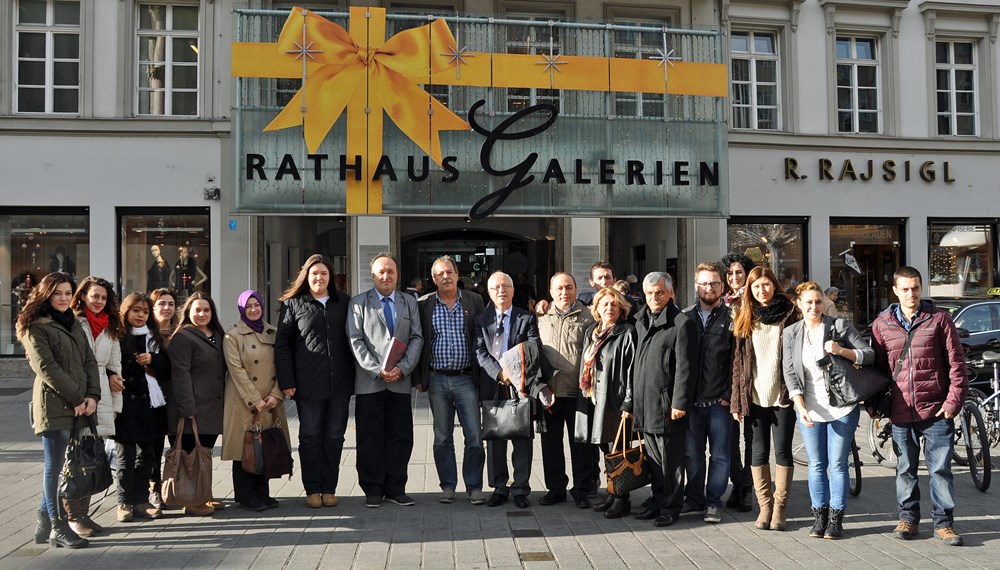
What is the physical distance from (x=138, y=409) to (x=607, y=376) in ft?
11.2

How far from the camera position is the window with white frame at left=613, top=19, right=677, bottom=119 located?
16.6 m

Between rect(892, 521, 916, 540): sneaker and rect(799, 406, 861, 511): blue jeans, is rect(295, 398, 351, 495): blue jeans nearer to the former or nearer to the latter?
rect(799, 406, 861, 511): blue jeans

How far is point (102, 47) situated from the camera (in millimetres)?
16578

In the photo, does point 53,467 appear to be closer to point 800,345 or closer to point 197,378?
point 197,378

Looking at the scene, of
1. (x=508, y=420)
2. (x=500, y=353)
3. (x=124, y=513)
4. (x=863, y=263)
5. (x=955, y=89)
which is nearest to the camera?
(x=124, y=513)

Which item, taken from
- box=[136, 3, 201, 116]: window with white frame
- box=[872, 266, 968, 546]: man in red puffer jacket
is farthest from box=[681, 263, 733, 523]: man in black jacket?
box=[136, 3, 201, 116]: window with white frame

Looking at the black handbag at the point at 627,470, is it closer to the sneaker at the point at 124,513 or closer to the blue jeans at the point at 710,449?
the blue jeans at the point at 710,449

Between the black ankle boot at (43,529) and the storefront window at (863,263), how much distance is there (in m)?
16.0

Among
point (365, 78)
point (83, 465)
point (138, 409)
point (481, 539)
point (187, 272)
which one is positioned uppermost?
point (365, 78)

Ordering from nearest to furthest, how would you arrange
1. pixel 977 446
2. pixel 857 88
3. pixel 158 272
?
pixel 977 446 → pixel 158 272 → pixel 857 88

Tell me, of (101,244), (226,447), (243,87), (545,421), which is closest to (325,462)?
(226,447)

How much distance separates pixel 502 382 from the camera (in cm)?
709

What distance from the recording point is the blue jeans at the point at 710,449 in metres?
6.69

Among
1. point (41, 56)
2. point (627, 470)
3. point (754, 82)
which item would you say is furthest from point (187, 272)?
point (627, 470)
